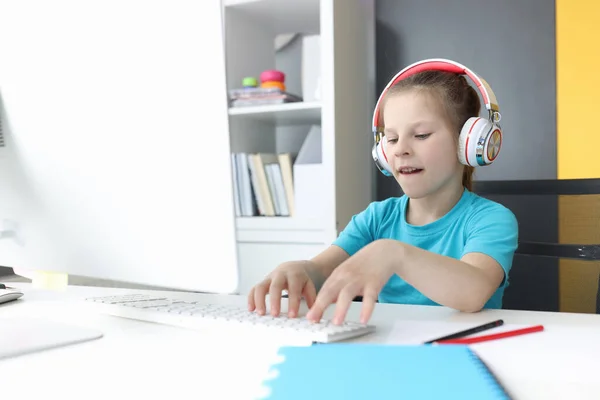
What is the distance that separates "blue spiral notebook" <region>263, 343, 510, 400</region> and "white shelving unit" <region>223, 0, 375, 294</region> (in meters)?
1.27

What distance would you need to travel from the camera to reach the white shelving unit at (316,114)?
5.75 feet

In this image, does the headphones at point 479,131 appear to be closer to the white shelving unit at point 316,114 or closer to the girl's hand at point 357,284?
the girl's hand at point 357,284

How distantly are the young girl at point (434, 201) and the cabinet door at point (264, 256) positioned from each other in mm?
647

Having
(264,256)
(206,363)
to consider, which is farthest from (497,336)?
(264,256)

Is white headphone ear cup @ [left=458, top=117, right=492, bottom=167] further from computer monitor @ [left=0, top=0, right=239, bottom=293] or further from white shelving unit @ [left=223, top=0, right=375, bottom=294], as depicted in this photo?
white shelving unit @ [left=223, top=0, right=375, bottom=294]

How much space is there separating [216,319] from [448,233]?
22.7 inches

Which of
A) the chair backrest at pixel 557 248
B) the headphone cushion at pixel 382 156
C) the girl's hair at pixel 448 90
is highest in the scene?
the girl's hair at pixel 448 90

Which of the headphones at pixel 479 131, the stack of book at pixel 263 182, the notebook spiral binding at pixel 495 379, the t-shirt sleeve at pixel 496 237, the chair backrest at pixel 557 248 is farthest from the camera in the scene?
the stack of book at pixel 263 182

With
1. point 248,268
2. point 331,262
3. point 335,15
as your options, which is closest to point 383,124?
point 331,262

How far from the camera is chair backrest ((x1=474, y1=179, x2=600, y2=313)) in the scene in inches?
41.2

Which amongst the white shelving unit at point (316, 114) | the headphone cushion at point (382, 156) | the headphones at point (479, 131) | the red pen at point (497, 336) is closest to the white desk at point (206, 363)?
the red pen at point (497, 336)

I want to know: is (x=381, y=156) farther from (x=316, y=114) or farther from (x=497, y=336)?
(x=316, y=114)

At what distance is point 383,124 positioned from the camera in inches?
43.7

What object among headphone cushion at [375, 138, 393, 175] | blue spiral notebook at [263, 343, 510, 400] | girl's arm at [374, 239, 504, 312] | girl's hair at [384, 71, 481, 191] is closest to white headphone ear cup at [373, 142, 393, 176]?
headphone cushion at [375, 138, 393, 175]
